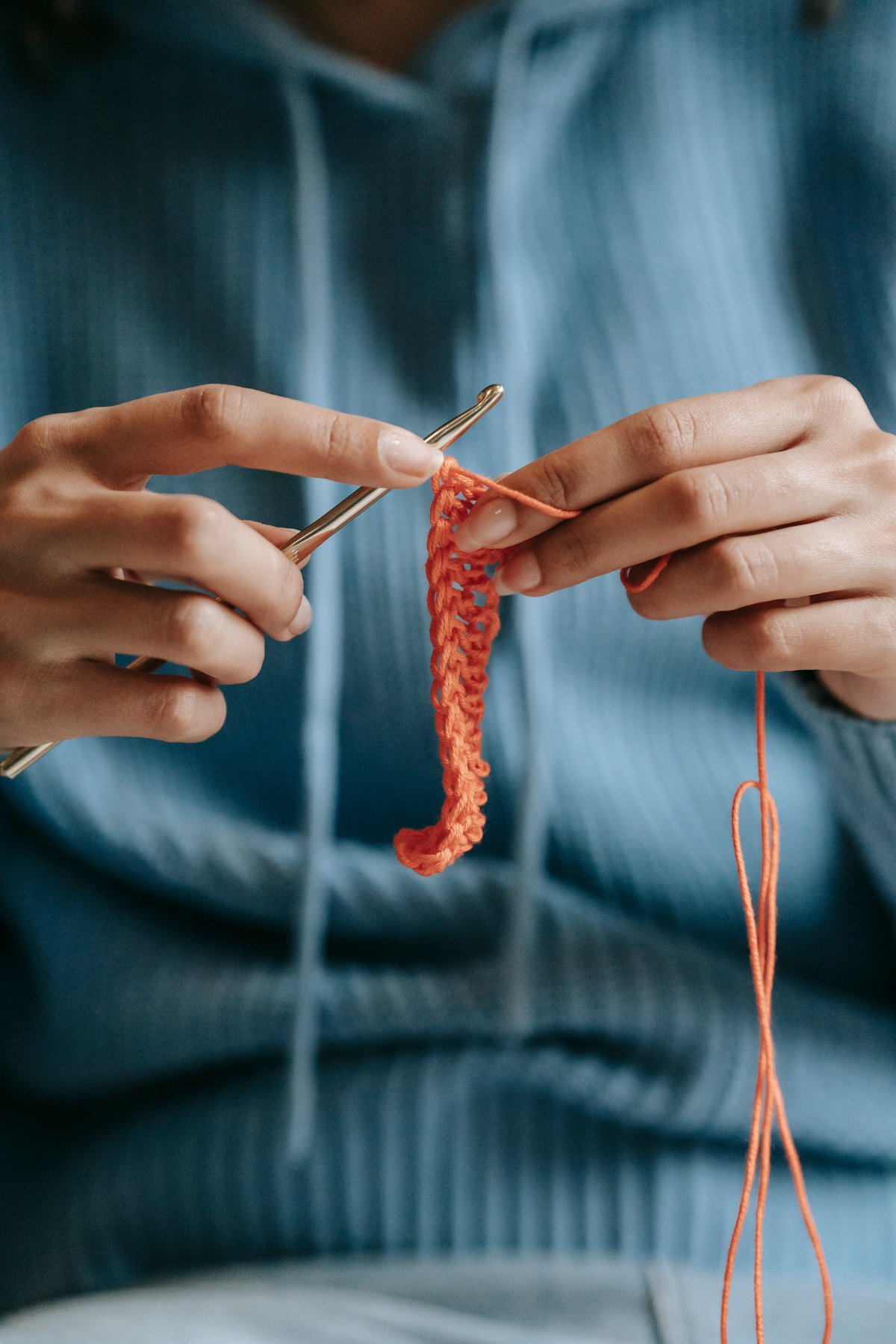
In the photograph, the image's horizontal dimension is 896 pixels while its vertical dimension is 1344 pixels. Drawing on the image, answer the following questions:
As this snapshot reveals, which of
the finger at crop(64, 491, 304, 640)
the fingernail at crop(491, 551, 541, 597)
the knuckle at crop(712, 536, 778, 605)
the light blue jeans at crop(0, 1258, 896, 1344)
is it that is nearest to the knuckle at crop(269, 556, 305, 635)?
the finger at crop(64, 491, 304, 640)

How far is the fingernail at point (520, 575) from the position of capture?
1.74 feet

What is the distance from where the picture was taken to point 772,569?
49 centimetres

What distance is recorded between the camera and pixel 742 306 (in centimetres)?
80

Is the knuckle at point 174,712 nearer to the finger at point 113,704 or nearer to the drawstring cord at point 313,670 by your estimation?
the finger at point 113,704

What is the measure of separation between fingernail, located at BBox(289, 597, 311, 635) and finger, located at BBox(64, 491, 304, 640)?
0.04m

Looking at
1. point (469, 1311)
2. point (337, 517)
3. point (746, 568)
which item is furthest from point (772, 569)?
point (469, 1311)

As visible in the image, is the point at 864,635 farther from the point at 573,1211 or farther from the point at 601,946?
the point at 573,1211

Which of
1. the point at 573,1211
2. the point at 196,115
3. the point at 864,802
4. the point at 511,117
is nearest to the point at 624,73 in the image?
the point at 511,117

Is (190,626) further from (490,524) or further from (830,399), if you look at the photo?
(830,399)

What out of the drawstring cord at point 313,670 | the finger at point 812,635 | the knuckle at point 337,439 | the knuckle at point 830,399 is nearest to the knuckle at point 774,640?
the finger at point 812,635

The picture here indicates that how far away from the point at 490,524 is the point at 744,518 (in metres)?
0.13

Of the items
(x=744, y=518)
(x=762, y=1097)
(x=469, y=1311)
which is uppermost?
(x=744, y=518)

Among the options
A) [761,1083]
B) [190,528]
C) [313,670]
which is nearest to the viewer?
[190,528]

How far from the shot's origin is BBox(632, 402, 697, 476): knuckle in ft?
1.62
